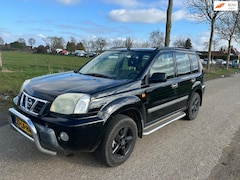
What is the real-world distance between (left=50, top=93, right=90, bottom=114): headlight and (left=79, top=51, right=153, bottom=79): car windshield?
3.21 feet

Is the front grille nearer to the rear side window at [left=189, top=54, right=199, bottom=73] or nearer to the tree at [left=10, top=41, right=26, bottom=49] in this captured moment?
the rear side window at [left=189, top=54, right=199, bottom=73]

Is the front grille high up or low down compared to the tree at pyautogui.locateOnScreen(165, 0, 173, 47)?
down

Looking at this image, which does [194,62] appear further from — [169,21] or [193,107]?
[169,21]

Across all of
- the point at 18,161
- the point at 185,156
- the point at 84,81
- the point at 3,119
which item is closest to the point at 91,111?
the point at 84,81

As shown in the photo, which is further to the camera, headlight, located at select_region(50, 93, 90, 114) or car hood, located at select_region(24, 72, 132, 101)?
car hood, located at select_region(24, 72, 132, 101)

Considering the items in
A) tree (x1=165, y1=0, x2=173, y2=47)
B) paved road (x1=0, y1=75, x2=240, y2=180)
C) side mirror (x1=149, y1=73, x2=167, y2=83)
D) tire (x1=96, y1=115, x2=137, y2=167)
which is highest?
tree (x1=165, y1=0, x2=173, y2=47)

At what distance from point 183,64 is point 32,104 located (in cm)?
323

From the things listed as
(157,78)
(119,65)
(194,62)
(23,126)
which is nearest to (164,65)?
(157,78)

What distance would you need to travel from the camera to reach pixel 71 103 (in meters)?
2.88

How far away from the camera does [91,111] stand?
291cm

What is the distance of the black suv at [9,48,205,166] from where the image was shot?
9.34 feet

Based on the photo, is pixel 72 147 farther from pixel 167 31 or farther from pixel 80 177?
pixel 167 31

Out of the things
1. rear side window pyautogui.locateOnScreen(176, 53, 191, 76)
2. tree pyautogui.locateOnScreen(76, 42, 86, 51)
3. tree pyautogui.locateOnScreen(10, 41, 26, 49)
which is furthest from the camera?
tree pyautogui.locateOnScreen(76, 42, 86, 51)

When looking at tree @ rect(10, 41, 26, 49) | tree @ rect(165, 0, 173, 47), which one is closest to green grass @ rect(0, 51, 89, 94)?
tree @ rect(165, 0, 173, 47)
